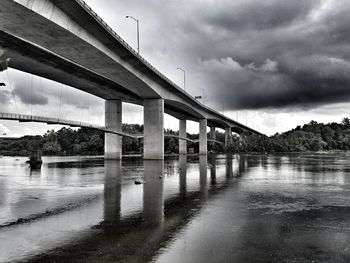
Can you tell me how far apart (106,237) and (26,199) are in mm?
9065

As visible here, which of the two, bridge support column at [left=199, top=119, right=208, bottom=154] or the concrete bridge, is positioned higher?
the concrete bridge

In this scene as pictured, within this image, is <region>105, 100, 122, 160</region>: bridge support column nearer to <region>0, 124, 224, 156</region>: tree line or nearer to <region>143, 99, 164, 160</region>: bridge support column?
<region>143, 99, 164, 160</region>: bridge support column

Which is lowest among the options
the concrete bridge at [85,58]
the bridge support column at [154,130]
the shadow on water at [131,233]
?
the shadow on water at [131,233]

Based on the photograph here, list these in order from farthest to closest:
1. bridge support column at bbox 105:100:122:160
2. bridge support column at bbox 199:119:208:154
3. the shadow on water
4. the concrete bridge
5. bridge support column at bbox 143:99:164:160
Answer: bridge support column at bbox 199:119:208:154
bridge support column at bbox 105:100:122:160
bridge support column at bbox 143:99:164:160
the concrete bridge
the shadow on water

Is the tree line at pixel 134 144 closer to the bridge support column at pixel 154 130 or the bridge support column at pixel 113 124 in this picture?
the bridge support column at pixel 113 124

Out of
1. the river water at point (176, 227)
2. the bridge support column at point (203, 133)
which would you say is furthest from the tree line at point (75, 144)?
the river water at point (176, 227)

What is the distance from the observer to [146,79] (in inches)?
2158

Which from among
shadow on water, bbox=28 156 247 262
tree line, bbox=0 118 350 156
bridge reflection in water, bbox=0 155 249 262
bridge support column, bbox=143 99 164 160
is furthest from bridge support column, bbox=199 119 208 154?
shadow on water, bbox=28 156 247 262

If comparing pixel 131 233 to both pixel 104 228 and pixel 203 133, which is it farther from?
pixel 203 133

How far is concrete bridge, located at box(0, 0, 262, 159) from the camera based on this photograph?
27.7 metres

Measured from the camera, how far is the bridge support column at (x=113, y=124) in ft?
244

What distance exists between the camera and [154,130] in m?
64.3

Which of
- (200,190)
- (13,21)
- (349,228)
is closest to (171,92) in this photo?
(13,21)

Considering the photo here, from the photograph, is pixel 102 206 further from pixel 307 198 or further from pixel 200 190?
pixel 307 198
